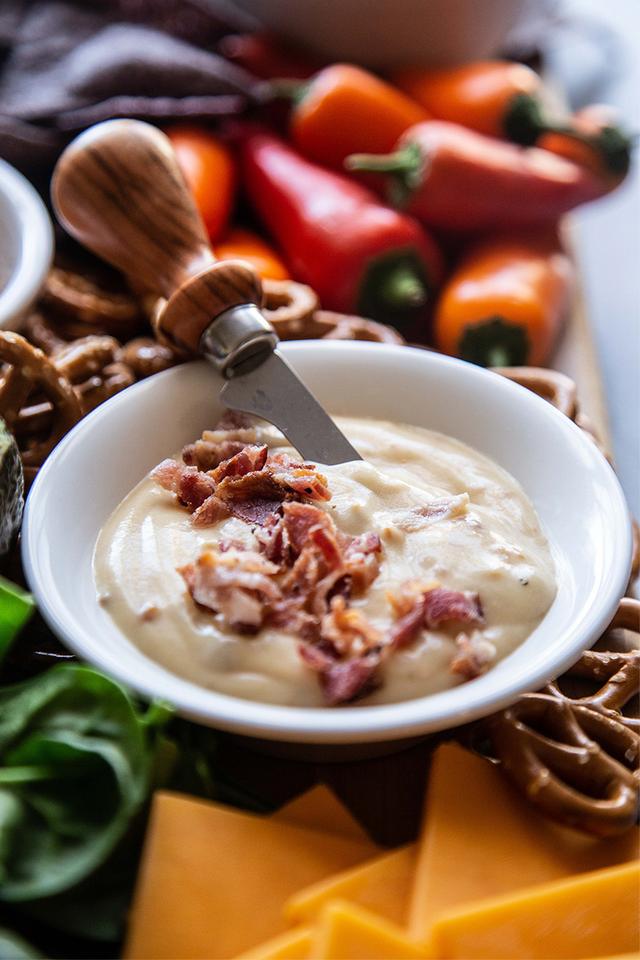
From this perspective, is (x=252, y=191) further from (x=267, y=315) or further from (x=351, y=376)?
(x=351, y=376)

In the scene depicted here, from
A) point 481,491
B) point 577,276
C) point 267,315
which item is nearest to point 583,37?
point 577,276

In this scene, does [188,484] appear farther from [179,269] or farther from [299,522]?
[179,269]

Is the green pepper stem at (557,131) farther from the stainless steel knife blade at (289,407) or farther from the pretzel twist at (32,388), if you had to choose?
the pretzel twist at (32,388)

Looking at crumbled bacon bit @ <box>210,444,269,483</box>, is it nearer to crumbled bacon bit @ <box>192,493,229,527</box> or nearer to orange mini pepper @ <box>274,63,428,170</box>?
crumbled bacon bit @ <box>192,493,229,527</box>

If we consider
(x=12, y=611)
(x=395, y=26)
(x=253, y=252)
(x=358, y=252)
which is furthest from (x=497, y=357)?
(x=12, y=611)

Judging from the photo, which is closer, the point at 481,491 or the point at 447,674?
the point at 447,674
